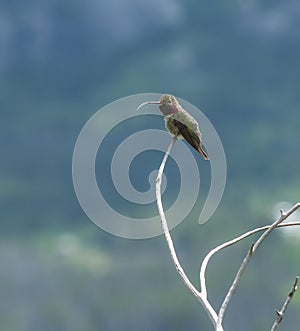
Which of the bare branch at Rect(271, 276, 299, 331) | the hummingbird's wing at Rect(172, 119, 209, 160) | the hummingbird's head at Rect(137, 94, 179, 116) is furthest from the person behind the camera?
the hummingbird's wing at Rect(172, 119, 209, 160)

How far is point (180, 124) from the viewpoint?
2027mm

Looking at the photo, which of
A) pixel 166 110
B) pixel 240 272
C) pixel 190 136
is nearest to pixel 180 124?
pixel 190 136

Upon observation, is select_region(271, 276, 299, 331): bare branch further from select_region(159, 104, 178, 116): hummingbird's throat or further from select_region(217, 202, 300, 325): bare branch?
select_region(159, 104, 178, 116): hummingbird's throat

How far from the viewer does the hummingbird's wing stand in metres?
2.02

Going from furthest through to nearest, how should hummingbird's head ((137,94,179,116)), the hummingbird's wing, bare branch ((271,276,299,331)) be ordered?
the hummingbird's wing → hummingbird's head ((137,94,179,116)) → bare branch ((271,276,299,331))

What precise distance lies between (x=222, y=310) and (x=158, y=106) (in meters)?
0.76

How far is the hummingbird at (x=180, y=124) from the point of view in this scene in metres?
1.87

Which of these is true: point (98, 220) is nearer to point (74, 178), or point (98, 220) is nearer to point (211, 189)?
point (74, 178)

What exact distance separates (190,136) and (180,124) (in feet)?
0.21

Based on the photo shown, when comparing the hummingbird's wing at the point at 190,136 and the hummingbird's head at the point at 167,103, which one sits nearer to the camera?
the hummingbird's head at the point at 167,103

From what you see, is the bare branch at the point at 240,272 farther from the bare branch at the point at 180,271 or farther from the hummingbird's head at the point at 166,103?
the hummingbird's head at the point at 166,103

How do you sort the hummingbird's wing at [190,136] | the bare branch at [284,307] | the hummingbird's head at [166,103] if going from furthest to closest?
the hummingbird's wing at [190,136] → the hummingbird's head at [166,103] → the bare branch at [284,307]

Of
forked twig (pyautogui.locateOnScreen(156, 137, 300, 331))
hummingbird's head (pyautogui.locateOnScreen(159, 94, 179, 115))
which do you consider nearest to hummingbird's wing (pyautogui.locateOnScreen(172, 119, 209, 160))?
hummingbird's head (pyautogui.locateOnScreen(159, 94, 179, 115))

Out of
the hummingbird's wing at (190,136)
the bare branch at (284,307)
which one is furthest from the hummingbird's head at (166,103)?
the bare branch at (284,307)
